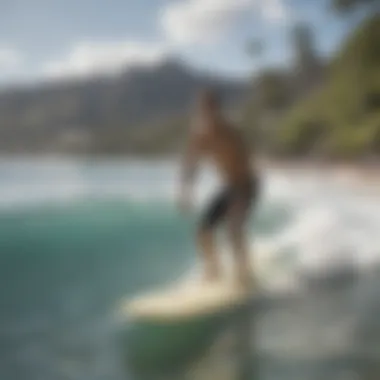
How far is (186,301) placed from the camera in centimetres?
114

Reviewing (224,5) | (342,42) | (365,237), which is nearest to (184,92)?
(224,5)

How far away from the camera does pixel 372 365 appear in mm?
1135

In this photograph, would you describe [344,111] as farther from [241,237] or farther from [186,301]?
[186,301]

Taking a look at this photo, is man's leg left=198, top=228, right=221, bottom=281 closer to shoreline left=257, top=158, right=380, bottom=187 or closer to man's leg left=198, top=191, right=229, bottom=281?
man's leg left=198, top=191, right=229, bottom=281

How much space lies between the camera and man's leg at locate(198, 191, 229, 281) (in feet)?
3.78

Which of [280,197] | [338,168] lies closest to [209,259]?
[280,197]

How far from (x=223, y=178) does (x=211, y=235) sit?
10 cm

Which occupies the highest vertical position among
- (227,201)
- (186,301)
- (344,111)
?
(344,111)

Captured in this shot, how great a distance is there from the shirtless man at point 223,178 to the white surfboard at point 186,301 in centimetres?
2

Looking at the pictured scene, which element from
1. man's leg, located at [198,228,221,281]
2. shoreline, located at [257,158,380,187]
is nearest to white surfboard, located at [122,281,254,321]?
man's leg, located at [198,228,221,281]

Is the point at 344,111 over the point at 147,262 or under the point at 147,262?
over

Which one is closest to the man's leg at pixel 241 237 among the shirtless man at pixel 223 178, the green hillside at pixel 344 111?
the shirtless man at pixel 223 178

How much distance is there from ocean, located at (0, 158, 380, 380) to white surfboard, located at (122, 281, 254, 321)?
19mm

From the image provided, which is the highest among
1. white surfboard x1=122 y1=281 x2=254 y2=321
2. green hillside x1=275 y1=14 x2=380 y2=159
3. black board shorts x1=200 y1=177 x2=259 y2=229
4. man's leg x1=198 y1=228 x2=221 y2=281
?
green hillside x1=275 y1=14 x2=380 y2=159
